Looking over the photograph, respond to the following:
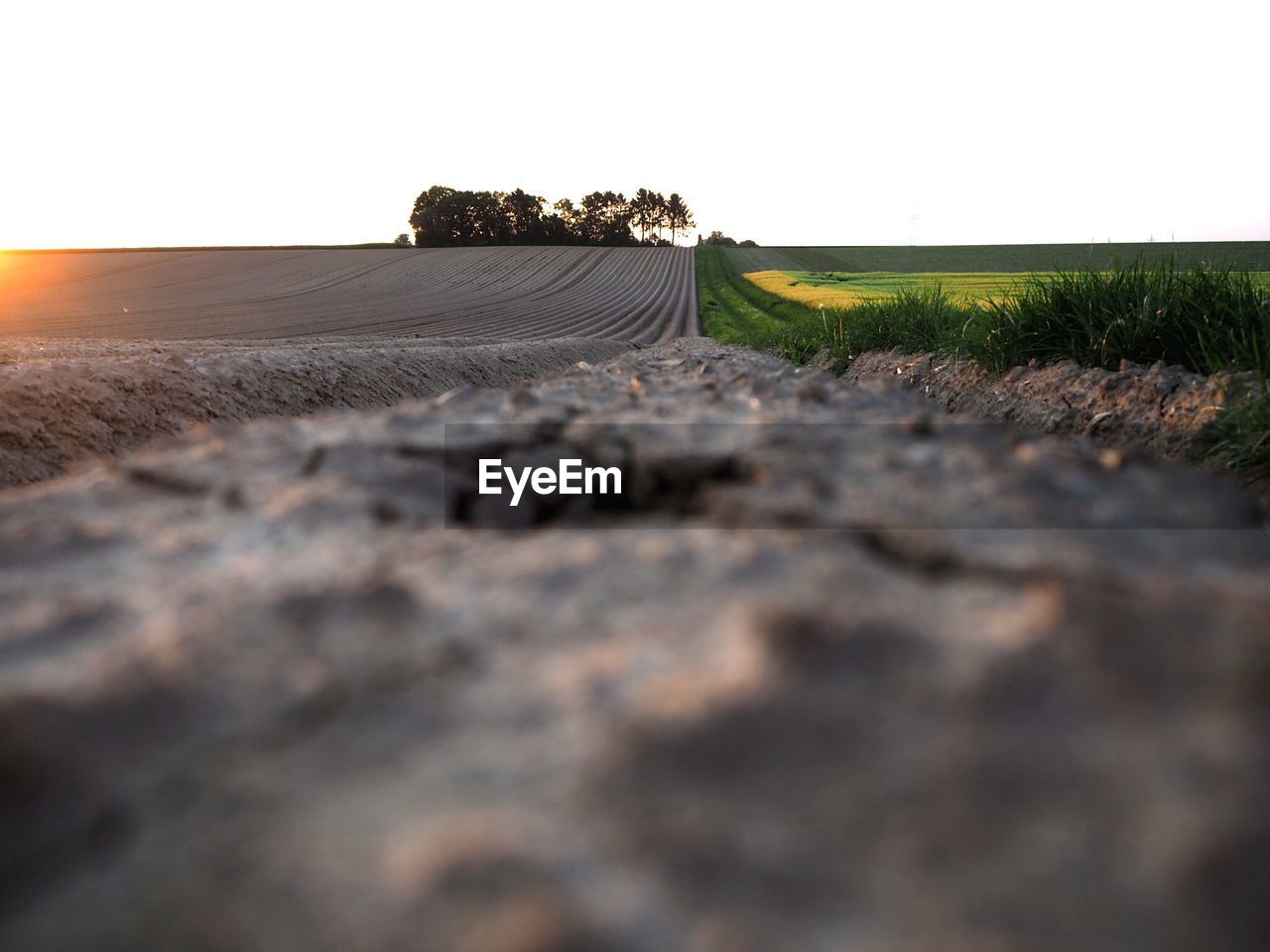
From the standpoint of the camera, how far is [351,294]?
71.3 feet

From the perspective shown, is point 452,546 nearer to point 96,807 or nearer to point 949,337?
point 96,807

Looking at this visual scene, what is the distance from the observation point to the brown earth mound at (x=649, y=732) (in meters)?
0.49

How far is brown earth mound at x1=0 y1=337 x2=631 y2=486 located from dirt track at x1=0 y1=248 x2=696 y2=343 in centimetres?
547

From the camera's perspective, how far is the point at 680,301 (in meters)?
24.5

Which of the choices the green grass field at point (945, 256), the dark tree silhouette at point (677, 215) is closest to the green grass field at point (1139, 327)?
the green grass field at point (945, 256)

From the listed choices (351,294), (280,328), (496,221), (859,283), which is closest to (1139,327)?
(280,328)

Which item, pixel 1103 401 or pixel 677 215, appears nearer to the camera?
pixel 1103 401

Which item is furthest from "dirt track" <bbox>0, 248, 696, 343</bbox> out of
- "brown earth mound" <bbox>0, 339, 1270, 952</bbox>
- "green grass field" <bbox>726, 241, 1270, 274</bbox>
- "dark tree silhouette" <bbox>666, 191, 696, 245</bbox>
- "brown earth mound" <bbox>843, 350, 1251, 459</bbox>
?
"dark tree silhouette" <bbox>666, 191, 696, 245</bbox>

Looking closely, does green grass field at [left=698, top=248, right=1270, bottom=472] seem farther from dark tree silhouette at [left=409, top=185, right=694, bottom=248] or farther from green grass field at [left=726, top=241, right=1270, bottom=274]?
dark tree silhouette at [left=409, top=185, right=694, bottom=248]

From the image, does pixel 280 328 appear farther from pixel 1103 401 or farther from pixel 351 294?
pixel 1103 401

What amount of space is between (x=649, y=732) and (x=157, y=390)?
5189 millimetres

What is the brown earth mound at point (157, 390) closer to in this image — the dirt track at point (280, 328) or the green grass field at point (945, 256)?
the dirt track at point (280, 328)

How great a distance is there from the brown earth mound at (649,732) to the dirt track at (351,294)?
11.5m

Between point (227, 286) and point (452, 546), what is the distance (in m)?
25.2
